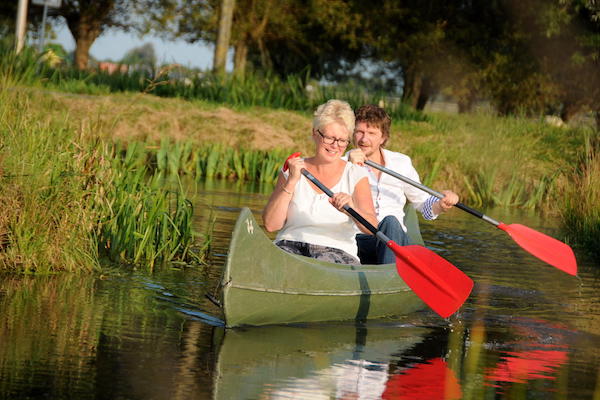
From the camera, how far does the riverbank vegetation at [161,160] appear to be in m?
6.89

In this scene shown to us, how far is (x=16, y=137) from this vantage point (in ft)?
23.0

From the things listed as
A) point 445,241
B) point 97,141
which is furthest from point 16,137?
point 445,241

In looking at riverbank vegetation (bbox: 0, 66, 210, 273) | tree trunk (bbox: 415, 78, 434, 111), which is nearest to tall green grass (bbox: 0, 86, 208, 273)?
riverbank vegetation (bbox: 0, 66, 210, 273)

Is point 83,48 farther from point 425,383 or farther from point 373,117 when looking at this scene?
point 425,383

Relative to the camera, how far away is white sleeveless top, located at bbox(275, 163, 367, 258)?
6195 millimetres

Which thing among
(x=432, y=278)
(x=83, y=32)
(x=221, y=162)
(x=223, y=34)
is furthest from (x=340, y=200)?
(x=83, y=32)

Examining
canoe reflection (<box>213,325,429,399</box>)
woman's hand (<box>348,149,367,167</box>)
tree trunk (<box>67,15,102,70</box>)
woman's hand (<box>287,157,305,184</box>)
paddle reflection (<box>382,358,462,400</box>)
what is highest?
tree trunk (<box>67,15,102,70</box>)

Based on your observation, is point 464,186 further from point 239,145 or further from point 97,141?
point 97,141

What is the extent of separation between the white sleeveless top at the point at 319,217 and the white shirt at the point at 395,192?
3.02 ft

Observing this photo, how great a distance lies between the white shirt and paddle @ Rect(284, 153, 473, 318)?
64cm

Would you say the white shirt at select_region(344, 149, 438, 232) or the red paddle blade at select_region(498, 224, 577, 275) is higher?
the white shirt at select_region(344, 149, 438, 232)

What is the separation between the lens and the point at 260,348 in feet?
18.3

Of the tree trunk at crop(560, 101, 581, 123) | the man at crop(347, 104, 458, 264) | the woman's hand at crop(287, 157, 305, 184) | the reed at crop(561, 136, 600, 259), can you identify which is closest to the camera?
the woman's hand at crop(287, 157, 305, 184)

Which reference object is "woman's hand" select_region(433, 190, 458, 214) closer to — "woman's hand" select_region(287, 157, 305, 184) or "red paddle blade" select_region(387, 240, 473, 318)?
"red paddle blade" select_region(387, 240, 473, 318)
